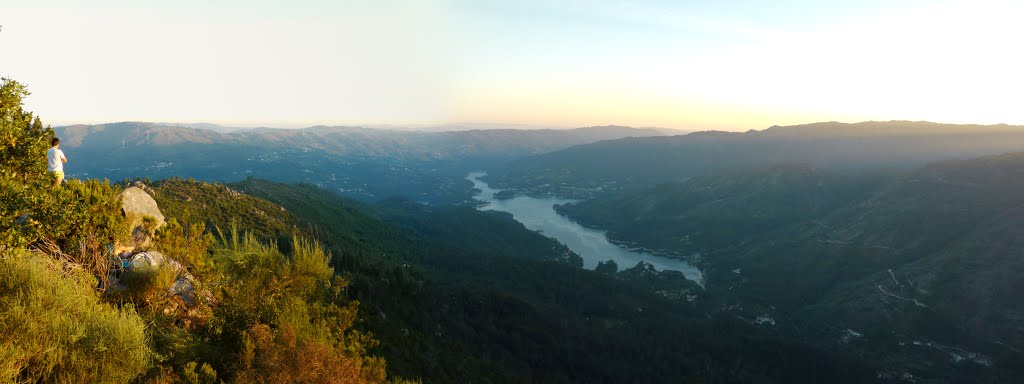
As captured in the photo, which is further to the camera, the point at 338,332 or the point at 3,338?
the point at 338,332

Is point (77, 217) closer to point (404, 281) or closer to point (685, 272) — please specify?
point (404, 281)

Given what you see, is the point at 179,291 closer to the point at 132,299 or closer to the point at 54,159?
the point at 132,299

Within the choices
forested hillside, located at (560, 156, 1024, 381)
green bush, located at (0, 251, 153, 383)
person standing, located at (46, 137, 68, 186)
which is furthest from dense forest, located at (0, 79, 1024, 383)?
forested hillside, located at (560, 156, 1024, 381)

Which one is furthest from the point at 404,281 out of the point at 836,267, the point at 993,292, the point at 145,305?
the point at 836,267

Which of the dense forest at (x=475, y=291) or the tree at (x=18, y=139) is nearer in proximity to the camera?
the dense forest at (x=475, y=291)

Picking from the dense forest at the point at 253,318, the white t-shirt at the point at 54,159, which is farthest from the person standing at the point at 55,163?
the dense forest at the point at 253,318

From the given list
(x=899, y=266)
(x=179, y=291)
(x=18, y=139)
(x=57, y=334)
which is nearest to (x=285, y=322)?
(x=57, y=334)

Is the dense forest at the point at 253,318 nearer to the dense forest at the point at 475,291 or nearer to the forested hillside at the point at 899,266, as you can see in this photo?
the dense forest at the point at 475,291
